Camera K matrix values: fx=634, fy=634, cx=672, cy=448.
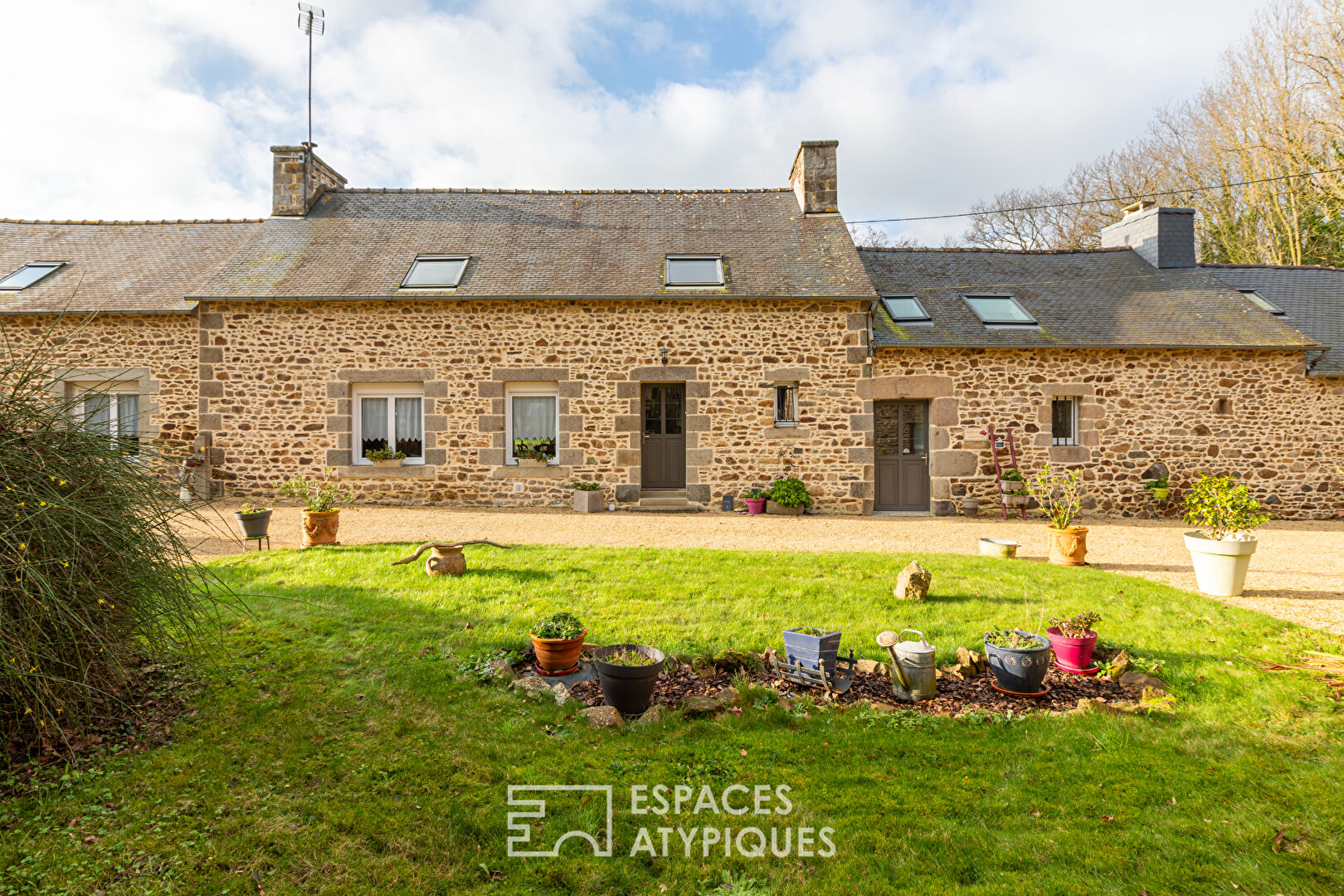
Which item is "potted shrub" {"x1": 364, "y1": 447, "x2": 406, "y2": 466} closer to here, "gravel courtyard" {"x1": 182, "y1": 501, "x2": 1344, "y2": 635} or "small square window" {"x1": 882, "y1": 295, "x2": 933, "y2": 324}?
"gravel courtyard" {"x1": 182, "y1": 501, "x2": 1344, "y2": 635}

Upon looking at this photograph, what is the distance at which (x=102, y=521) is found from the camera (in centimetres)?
284

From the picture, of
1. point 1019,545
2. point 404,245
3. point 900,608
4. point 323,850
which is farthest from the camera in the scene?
point 404,245

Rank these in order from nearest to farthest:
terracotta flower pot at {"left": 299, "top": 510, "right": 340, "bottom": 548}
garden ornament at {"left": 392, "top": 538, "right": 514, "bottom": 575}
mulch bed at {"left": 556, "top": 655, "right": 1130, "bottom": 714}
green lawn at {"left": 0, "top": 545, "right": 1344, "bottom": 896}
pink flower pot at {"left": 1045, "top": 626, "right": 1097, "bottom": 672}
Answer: green lawn at {"left": 0, "top": 545, "right": 1344, "bottom": 896} → mulch bed at {"left": 556, "top": 655, "right": 1130, "bottom": 714} → pink flower pot at {"left": 1045, "top": 626, "right": 1097, "bottom": 672} → garden ornament at {"left": 392, "top": 538, "right": 514, "bottom": 575} → terracotta flower pot at {"left": 299, "top": 510, "right": 340, "bottom": 548}

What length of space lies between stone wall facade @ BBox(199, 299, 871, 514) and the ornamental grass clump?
720 cm

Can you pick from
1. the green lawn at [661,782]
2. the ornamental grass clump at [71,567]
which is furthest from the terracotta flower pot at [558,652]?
the ornamental grass clump at [71,567]

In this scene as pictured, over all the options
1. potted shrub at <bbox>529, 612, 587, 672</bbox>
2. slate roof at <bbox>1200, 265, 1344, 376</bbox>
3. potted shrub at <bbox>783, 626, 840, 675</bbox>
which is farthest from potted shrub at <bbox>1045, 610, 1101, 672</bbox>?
slate roof at <bbox>1200, 265, 1344, 376</bbox>

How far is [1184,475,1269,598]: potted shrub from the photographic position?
569 cm

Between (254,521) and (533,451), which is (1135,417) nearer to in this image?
(533,451)

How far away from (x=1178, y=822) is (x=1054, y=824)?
49 cm

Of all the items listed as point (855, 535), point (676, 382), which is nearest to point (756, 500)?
point (855, 535)

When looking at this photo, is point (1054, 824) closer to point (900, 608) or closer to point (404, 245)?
point (900, 608)

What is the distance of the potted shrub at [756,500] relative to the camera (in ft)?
33.5

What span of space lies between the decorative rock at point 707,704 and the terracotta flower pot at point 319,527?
5187mm

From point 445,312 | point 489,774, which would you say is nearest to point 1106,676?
point 489,774
